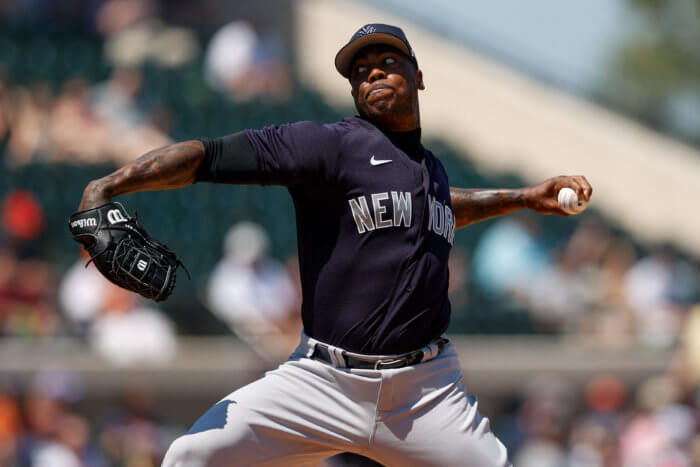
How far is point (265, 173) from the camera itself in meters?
3.23

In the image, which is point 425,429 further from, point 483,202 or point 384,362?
point 483,202

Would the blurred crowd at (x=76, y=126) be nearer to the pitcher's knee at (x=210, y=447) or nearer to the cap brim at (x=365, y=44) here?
the cap brim at (x=365, y=44)

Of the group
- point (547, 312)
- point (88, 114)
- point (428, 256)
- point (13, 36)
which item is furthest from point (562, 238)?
point (428, 256)

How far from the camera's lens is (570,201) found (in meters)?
3.59

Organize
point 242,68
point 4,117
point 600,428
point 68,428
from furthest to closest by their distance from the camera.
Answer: point 242,68
point 4,117
point 600,428
point 68,428

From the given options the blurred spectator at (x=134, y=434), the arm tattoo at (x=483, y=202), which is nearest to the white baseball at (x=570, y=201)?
the arm tattoo at (x=483, y=202)

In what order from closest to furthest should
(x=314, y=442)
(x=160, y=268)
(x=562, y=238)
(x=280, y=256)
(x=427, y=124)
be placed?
(x=160, y=268) < (x=314, y=442) < (x=280, y=256) < (x=562, y=238) < (x=427, y=124)

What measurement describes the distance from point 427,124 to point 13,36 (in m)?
5.55

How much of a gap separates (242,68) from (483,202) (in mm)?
7935

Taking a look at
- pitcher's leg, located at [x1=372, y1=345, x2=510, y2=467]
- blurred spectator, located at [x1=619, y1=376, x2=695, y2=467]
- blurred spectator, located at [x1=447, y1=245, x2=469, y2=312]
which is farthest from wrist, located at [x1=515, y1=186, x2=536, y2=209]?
blurred spectator, located at [x1=447, y1=245, x2=469, y2=312]

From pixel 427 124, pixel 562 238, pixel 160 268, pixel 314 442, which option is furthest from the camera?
pixel 427 124

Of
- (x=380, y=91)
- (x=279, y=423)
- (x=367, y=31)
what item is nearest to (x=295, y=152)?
(x=380, y=91)

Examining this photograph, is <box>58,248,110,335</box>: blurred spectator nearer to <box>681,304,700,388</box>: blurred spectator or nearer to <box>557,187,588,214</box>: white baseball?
<box>681,304,700,388</box>: blurred spectator

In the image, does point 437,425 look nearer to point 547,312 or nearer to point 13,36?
point 547,312
